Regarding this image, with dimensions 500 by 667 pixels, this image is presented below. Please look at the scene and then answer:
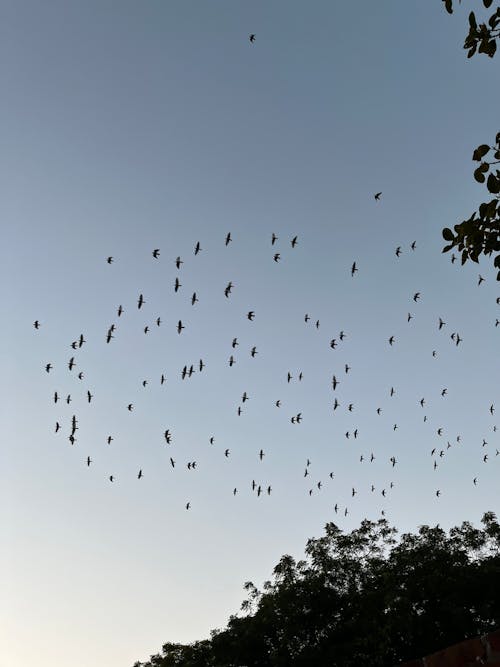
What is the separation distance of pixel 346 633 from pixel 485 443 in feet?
41.6

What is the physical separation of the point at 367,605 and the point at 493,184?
33297 mm

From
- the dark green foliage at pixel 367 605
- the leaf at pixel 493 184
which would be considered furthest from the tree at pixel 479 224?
the dark green foliage at pixel 367 605

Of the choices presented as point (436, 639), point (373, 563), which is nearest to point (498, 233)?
point (436, 639)

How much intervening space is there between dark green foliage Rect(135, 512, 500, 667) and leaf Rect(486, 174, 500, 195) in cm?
3116

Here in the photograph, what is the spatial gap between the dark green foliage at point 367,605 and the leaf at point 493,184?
102ft

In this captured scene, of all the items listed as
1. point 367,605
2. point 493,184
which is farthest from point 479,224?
point 367,605

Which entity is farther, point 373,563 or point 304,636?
point 373,563

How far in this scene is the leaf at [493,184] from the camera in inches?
179

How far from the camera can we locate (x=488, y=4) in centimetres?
450

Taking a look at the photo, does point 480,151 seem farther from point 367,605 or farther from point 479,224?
point 367,605

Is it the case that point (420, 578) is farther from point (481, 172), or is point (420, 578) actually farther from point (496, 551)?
point (481, 172)

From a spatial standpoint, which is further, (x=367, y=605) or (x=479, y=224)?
(x=367, y=605)

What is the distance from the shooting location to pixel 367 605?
33.6 metres

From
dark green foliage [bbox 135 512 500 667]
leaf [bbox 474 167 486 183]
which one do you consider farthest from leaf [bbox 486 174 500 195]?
dark green foliage [bbox 135 512 500 667]
